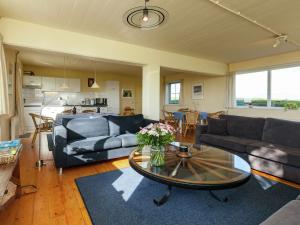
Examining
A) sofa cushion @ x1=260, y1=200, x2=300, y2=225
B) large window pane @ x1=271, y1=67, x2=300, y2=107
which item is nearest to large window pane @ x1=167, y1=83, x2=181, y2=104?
large window pane @ x1=271, y1=67, x2=300, y2=107

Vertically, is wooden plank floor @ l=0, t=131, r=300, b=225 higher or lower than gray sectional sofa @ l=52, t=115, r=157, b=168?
lower

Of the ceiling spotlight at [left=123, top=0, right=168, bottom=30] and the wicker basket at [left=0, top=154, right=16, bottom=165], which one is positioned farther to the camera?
the ceiling spotlight at [left=123, top=0, right=168, bottom=30]

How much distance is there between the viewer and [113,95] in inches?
320

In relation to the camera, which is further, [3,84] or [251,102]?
[251,102]

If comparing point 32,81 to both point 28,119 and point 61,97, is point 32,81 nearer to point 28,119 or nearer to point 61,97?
point 61,97

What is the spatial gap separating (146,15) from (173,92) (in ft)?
20.4

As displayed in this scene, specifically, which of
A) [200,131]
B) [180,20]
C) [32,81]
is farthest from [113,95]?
[180,20]

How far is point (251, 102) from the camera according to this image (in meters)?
5.41

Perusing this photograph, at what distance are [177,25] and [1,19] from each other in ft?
9.09

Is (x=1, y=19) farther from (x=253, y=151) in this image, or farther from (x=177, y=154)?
(x=253, y=151)

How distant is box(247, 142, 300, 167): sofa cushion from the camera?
2357 mm

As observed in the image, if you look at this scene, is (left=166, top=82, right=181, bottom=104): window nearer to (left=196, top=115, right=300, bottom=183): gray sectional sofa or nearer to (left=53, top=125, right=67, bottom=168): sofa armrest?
(left=196, top=115, right=300, bottom=183): gray sectional sofa

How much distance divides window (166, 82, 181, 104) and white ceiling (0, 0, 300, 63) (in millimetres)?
3764

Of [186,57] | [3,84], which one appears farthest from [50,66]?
[186,57]
